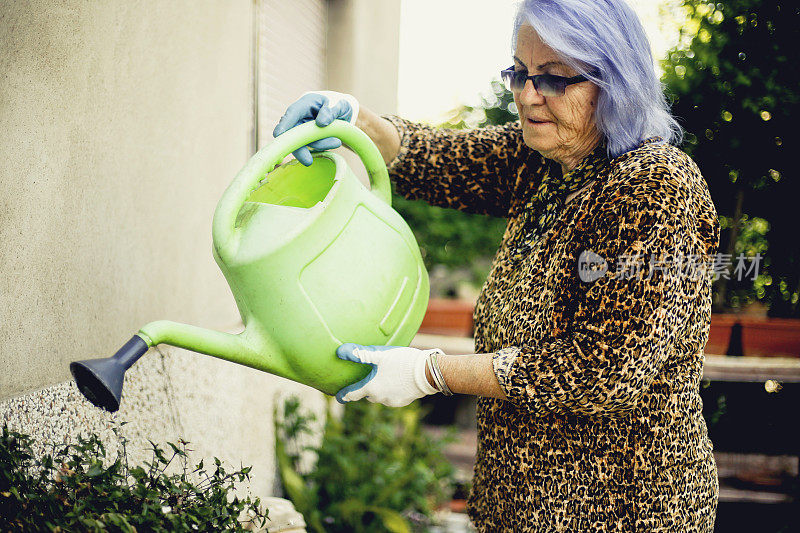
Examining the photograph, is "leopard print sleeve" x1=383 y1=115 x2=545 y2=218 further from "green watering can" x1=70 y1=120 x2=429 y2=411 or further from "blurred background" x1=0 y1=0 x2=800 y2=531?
"green watering can" x1=70 y1=120 x2=429 y2=411

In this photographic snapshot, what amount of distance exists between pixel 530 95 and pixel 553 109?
0.06 m

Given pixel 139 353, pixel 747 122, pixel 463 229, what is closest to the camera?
pixel 139 353

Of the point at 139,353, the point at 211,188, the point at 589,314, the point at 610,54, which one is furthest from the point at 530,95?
the point at 211,188

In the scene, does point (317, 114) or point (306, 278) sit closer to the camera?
point (306, 278)

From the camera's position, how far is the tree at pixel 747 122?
2666 millimetres

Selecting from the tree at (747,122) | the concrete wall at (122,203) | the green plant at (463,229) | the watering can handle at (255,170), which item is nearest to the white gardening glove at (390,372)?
the watering can handle at (255,170)

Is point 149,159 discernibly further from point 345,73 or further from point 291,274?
point 345,73

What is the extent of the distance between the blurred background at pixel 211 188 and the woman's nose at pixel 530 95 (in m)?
0.22

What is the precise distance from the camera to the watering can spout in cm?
97

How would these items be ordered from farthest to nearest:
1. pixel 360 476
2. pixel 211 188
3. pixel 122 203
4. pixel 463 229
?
pixel 463 229, pixel 360 476, pixel 211 188, pixel 122 203

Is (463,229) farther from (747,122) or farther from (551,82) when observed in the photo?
(551,82)

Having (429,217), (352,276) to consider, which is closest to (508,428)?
(352,276)

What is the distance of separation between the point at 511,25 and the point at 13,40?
1.06 m

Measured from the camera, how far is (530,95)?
4.55 feet
